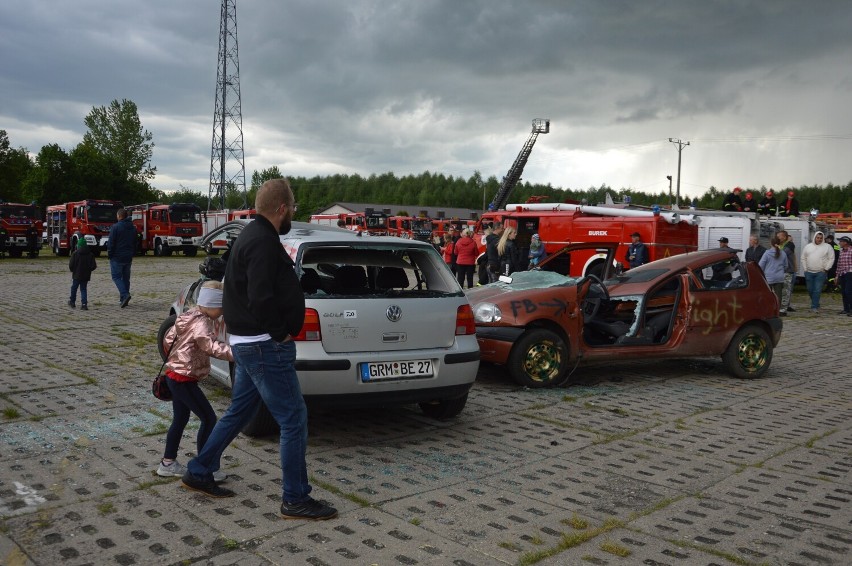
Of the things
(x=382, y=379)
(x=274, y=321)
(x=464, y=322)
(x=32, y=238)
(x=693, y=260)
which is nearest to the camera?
(x=274, y=321)

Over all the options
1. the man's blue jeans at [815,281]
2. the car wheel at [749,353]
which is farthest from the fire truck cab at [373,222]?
the car wheel at [749,353]

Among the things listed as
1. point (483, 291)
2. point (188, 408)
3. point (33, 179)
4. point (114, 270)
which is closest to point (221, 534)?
point (188, 408)

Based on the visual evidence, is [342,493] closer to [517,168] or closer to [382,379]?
[382,379]

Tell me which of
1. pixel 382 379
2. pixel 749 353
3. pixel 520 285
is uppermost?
pixel 520 285

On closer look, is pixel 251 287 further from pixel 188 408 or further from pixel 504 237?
pixel 504 237

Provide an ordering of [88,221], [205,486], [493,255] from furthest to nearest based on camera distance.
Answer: [88,221] → [493,255] → [205,486]

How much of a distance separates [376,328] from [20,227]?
3313cm

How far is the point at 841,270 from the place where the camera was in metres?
16.5

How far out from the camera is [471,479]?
4.84m

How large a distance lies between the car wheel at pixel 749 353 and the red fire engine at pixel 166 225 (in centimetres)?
3272

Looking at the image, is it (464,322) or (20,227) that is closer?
(464,322)

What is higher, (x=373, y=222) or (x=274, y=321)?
(x=373, y=222)

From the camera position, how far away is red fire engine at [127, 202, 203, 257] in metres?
37.7

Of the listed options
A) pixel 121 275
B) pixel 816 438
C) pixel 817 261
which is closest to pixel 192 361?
pixel 816 438
